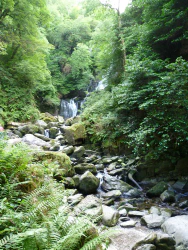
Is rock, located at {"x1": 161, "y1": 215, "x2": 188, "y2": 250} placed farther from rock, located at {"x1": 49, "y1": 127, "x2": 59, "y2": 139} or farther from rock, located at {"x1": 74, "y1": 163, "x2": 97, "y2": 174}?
rock, located at {"x1": 49, "y1": 127, "x2": 59, "y2": 139}

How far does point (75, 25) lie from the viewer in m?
22.8

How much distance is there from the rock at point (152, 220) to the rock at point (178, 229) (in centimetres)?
16

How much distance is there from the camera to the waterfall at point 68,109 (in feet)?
60.1

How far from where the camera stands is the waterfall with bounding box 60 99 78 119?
18.3 metres

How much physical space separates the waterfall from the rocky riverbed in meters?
10.5

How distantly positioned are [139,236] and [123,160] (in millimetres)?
4489

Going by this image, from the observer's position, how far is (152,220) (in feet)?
12.4

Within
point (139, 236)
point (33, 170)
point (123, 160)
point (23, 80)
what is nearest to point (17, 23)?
point (23, 80)

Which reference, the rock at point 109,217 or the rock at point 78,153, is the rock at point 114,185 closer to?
the rock at point 109,217

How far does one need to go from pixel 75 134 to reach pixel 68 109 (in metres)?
9.54

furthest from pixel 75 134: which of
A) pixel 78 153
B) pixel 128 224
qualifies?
pixel 128 224

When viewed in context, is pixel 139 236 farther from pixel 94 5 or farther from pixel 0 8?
pixel 0 8

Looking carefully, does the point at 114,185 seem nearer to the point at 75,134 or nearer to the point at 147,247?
the point at 147,247

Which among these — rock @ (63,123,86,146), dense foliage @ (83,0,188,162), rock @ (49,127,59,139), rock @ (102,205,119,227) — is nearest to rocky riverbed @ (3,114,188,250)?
rock @ (102,205,119,227)
